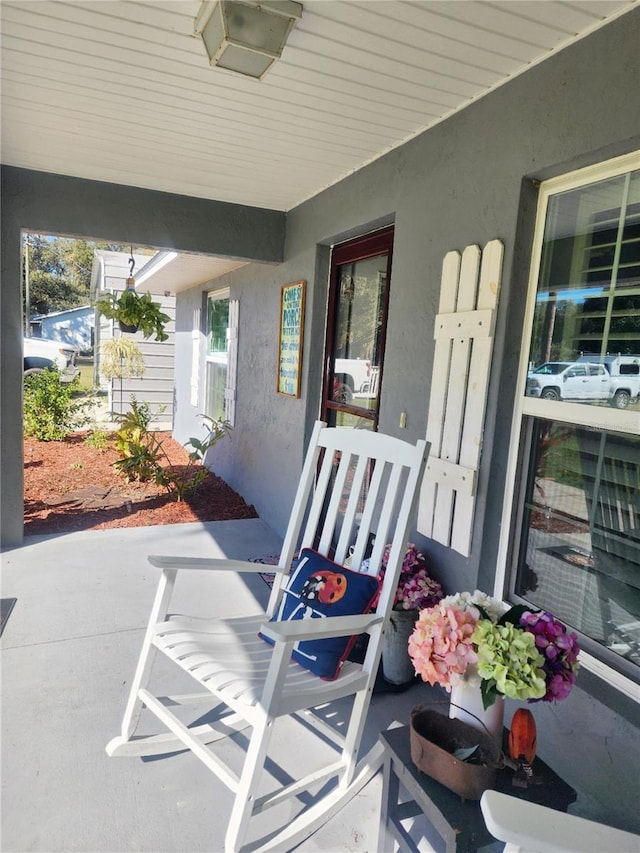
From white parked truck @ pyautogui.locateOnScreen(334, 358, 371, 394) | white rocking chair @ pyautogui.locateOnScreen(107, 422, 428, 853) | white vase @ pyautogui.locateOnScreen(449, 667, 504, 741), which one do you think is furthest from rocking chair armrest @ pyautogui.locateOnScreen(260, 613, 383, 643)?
white parked truck @ pyautogui.locateOnScreen(334, 358, 371, 394)

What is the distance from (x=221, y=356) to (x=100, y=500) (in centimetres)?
219

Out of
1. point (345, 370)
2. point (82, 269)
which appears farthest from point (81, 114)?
Answer: point (82, 269)

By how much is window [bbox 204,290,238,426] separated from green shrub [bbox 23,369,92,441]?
250 centimetres

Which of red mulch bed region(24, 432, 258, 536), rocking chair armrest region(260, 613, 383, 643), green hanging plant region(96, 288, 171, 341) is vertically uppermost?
green hanging plant region(96, 288, 171, 341)

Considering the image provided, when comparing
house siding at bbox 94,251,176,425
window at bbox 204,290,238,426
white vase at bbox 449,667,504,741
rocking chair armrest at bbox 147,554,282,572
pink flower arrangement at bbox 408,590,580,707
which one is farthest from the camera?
house siding at bbox 94,251,176,425

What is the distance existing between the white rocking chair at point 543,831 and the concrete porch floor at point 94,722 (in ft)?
2.53

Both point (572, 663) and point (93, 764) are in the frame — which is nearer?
point (572, 663)

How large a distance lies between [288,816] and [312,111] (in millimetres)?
2599

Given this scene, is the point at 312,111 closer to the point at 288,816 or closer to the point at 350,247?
the point at 350,247

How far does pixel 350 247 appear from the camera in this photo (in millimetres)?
3295

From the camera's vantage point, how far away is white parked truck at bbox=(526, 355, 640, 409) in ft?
5.14

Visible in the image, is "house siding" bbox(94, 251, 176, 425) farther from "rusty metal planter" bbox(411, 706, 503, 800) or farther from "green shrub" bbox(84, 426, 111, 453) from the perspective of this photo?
"rusty metal planter" bbox(411, 706, 503, 800)

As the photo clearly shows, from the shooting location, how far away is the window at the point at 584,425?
5.21ft

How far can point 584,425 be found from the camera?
1.71 m
